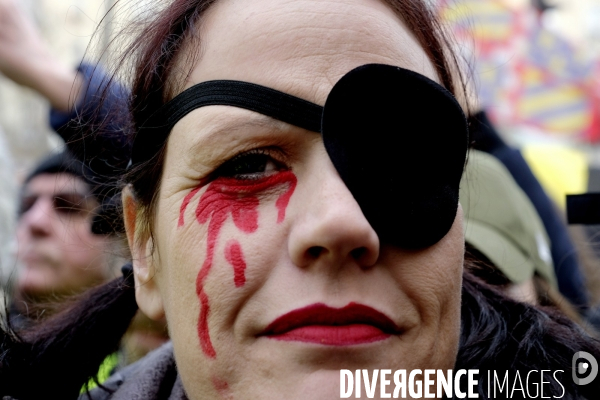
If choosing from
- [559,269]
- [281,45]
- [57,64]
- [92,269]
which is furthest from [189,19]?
[559,269]

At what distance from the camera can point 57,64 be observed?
3.11 m

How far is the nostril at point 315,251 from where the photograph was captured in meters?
1.46

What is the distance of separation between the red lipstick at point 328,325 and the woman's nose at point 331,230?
93 millimetres

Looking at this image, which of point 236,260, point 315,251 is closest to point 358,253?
point 315,251

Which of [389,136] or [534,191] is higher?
[389,136]

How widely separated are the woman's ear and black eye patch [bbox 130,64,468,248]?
15.1 inches

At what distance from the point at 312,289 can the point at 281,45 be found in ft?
1.80

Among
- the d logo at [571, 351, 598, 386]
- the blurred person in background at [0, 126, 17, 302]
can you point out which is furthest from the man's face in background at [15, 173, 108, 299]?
the d logo at [571, 351, 598, 386]

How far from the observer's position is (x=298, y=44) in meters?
1.61

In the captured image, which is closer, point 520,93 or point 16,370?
point 16,370

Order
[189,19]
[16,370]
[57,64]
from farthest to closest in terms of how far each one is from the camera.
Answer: [57,64] < [16,370] < [189,19]

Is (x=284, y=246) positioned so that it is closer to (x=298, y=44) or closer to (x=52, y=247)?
(x=298, y=44)

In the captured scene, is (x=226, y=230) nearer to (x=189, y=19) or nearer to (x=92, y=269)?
(x=189, y=19)

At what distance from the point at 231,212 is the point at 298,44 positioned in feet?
1.32
